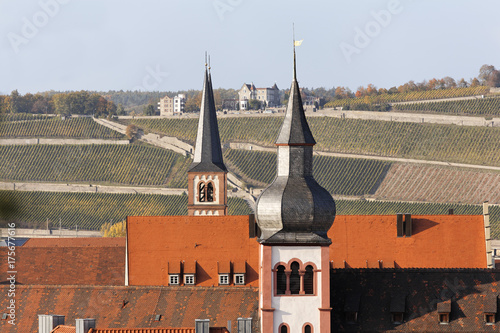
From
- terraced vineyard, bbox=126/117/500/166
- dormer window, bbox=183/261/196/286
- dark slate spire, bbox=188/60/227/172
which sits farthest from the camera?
terraced vineyard, bbox=126/117/500/166

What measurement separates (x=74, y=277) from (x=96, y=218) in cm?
6343

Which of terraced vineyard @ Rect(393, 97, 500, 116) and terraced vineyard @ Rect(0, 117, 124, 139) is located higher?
terraced vineyard @ Rect(393, 97, 500, 116)

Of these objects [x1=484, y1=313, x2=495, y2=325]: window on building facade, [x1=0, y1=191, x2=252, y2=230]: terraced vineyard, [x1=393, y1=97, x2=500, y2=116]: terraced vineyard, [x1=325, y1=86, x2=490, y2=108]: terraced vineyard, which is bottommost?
[x1=0, y1=191, x2=252, y2=230]: terraced vineyard

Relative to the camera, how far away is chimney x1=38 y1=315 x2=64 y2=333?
38.7 metres

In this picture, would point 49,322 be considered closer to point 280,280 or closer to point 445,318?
point 280,280

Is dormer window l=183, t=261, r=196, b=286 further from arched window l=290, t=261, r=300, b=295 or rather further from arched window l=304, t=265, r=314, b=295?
arched window l=304, t=265, r=314, b=295

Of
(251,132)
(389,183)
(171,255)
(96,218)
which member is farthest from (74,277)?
(251,132)

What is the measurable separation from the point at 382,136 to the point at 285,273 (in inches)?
4544

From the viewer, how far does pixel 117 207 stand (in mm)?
123125

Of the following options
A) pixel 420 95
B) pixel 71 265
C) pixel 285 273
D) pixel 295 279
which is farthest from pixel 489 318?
pixel 420 95

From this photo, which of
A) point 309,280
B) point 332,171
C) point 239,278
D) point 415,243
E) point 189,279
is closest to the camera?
point 309,280

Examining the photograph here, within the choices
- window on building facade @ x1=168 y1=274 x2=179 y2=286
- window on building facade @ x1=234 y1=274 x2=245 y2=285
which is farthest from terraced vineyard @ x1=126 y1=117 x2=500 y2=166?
window on building facade @ x1=168 y1=274 x2=179 y2=286

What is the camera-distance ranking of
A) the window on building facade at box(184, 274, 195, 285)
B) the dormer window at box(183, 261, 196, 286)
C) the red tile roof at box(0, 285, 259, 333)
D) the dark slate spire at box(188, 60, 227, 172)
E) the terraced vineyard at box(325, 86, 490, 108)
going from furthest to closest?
the terraced vineyard at box(325, 86, 490, 108)
the dark slate spire at box(188, 60, 227, 172)
the dormer window at box(183, 261, 196, 286)
the window on building facade at box(184, 274, 195, 285)
the red tile roof at box(0, 285, 259, 333)

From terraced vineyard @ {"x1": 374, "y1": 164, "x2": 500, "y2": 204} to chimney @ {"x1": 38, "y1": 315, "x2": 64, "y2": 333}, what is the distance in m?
86.4
